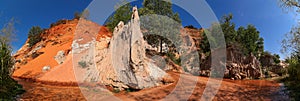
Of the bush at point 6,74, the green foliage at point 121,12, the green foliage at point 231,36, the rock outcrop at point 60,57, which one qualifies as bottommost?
the bush at point 6,74

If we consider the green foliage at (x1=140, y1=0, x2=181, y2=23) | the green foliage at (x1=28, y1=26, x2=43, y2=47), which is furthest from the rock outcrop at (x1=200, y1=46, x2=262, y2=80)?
the green foliage at (x1=28, y1=26, x2=43, y2=47)

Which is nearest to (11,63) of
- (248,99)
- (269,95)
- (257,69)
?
(248,99)

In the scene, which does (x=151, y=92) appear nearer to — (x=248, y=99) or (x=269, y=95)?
(x=248, y=99)

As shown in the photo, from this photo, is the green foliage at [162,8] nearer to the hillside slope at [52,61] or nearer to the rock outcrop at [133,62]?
the rock outcrop at [133,62]

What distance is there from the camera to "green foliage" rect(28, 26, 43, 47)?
29062mm

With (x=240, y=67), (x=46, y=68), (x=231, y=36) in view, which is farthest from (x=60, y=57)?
(x=231, y=36)

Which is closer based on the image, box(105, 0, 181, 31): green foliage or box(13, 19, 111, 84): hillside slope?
box(13, 19, 111, 84): hillside slope

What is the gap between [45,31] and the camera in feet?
104

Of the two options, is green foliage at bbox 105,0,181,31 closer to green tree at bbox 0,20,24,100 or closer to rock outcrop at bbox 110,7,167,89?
rock outcrop at bbox 110,7,167,89

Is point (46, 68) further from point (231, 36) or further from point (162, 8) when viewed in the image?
point (231, 36)

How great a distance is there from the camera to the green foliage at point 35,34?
29.1m

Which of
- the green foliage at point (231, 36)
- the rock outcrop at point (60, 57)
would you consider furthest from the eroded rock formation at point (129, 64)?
the green foliage at point (231, 36)

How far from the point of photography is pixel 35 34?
3009 cm

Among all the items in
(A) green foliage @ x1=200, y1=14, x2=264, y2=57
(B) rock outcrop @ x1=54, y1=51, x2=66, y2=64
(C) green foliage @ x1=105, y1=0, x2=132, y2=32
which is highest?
(C) green foliage @ x1=105, y1=0, x2=132, y2=32
